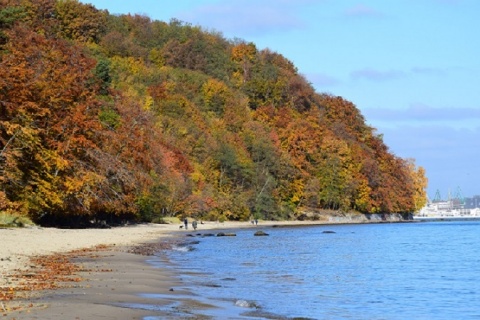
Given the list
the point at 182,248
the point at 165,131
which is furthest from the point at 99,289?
the point at 165,131

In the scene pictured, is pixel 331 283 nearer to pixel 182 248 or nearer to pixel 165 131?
pixel 182 248

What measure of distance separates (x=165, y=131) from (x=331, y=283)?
72805 millimetres

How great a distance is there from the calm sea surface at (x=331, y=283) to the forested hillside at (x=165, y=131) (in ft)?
46.8

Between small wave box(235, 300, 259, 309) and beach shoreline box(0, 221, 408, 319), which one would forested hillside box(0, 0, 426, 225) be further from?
small wave box(235, 300, 259, 309)

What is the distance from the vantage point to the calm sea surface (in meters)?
19.0

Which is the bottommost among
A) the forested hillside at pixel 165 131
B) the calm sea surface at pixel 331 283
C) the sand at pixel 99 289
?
the calm sea surface at pixel 331 283

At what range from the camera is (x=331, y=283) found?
85.5 feet

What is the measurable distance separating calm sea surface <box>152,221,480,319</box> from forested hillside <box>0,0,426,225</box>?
14.3 metres

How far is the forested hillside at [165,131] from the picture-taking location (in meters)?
49.7

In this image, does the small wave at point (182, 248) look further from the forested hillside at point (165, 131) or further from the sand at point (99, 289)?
the forested hillside at point (165, 131)

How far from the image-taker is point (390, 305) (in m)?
20.6

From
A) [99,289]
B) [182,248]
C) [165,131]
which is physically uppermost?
[165,131]

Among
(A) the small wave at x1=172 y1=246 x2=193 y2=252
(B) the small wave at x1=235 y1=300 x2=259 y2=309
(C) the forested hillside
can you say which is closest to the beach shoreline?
(B) the small wave at x1=235 y1=300 x2=259 y2=309

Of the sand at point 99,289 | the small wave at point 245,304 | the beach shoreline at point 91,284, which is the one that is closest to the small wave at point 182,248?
the beach shoreline at point 91,284
